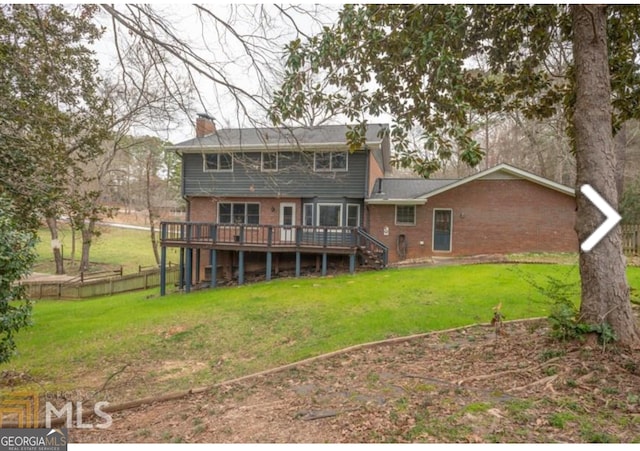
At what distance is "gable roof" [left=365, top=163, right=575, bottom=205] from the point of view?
14703mm

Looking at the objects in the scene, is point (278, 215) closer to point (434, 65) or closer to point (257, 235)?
point (257, 235)

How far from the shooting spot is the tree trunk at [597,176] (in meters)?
4.14

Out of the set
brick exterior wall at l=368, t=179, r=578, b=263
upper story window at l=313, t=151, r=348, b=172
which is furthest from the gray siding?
brick exterior wall at l=368, t=179, r=578, b=263

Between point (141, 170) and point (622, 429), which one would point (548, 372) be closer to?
point (622, 429)

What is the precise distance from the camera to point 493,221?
606 inches

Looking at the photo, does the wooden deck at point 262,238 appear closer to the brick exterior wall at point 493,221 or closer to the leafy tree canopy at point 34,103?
the brick exterior wall at point 493,221

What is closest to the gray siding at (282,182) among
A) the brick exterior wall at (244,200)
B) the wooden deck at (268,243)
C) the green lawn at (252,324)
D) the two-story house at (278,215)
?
the two-story house at (278,215)

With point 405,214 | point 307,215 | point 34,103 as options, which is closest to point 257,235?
point 307,215

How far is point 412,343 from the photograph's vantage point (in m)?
5.74

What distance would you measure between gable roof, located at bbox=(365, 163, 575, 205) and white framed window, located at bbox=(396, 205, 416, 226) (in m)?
0.45

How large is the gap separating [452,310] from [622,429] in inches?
179

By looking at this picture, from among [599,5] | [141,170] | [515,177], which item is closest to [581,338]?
[599,5]

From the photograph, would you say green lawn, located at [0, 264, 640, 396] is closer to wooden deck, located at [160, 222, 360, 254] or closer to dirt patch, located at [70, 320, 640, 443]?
dirt patch, located at [70, 320, 640, 443]

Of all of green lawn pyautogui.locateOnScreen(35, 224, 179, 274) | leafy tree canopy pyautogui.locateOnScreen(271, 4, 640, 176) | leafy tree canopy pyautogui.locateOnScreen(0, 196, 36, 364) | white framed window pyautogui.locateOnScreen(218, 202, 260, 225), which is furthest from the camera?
green lawn pyautogui.locateOnScreen(35, 224, 179, 274)
